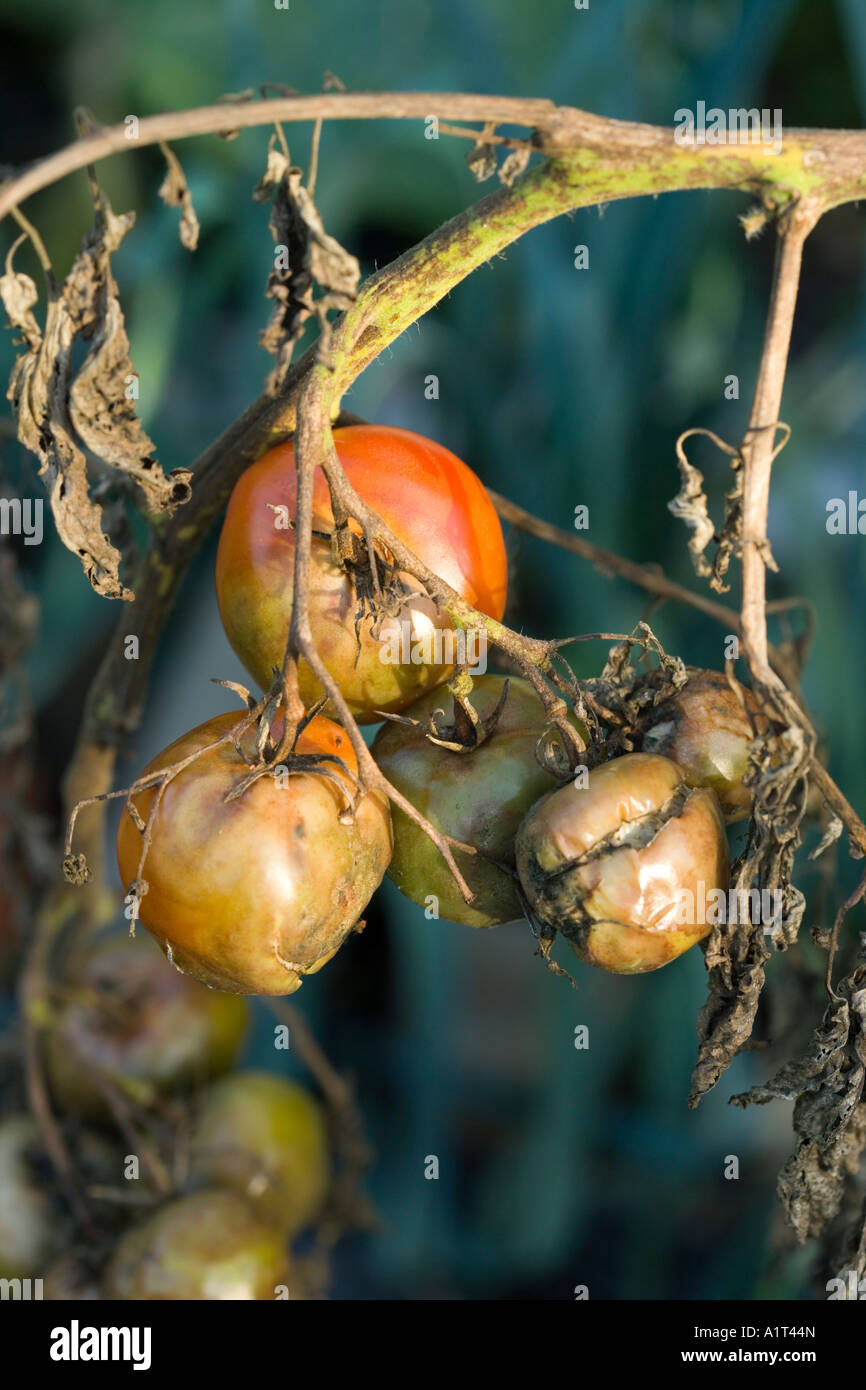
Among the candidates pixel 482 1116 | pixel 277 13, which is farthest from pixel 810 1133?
pixel 277 13

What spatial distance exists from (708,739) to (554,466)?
2.36 feet

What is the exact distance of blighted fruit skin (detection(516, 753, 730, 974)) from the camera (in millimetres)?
532

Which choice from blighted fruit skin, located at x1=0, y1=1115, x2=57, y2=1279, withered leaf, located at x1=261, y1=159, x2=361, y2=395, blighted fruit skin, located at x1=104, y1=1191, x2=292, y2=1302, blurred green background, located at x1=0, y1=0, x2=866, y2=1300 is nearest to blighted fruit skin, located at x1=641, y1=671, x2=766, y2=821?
withered leaf, located at x1=261, y1=159, x2=361, y2=395

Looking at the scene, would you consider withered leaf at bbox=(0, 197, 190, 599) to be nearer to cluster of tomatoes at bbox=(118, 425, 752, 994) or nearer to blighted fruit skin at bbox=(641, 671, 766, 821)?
cluster of tomatoes at bbox=(118, 425, 752, 994)

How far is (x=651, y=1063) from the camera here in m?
1.34

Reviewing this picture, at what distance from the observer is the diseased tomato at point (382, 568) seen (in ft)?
1.97

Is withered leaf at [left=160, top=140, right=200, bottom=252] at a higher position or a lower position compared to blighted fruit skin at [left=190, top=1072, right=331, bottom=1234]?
higher

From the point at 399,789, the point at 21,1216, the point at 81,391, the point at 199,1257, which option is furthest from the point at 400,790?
the point at 21,1216

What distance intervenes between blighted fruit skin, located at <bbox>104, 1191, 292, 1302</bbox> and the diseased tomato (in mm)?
505

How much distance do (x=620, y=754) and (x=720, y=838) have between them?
2.7 inches

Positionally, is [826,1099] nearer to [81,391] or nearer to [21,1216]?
[81,391]

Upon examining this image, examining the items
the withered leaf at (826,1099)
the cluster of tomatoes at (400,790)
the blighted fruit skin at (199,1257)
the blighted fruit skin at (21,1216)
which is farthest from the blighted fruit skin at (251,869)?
the blighted fruit skin at (21,1216)

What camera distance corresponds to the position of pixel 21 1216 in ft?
3.28
